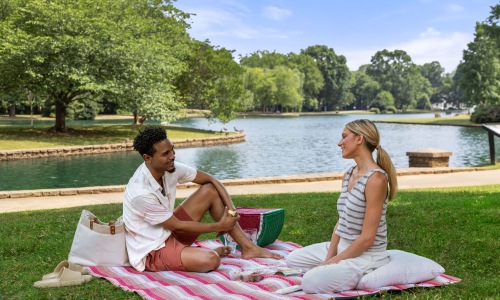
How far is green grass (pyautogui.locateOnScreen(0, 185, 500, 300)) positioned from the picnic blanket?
10 cm

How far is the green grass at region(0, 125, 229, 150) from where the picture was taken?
2527cm

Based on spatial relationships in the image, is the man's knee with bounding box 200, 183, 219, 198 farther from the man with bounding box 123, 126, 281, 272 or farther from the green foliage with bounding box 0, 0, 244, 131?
the green foliage with bounding box 0, 0, 244, 131

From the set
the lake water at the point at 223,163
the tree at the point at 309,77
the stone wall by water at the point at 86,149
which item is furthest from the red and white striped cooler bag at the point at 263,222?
the tree at the point at 309,77

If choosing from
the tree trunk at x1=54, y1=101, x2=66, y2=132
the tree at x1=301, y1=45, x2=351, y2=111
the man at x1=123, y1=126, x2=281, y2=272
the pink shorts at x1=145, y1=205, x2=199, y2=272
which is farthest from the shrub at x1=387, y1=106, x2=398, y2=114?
the pink shorts at x1=145, y1=205, x2=199, y2=272

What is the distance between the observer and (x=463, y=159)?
22000mm

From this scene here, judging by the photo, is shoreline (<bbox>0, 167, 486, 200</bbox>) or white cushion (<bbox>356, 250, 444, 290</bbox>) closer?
white cushion (<bbox>356, 250, 444, 290</bbox>)

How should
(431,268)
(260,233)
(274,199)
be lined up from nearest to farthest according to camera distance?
1. (431,268)
2. (260,233)
3. (274,199)

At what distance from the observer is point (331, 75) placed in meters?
113

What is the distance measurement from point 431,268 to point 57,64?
84.7ft

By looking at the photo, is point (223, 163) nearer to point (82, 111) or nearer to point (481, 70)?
point (82, 111)

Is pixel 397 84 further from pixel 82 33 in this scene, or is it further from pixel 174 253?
pixel 174 253

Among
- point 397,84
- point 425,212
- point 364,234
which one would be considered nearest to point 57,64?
point 425,212

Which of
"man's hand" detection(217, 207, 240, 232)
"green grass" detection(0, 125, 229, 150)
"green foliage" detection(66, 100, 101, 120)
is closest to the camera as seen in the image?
"man's hand" detection(217, 207, 240, 232)

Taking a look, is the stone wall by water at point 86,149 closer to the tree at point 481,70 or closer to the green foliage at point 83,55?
the green foliage at point 83,55
